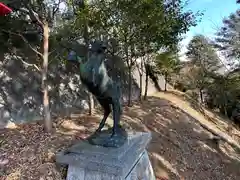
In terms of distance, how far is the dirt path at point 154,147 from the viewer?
3654mm

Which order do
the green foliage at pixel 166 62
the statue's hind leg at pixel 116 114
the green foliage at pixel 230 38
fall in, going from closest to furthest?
the statue's hind leg at pixel 116 114 < the green foliage at pixel 166 62 < the green foliage at pixel 230 38

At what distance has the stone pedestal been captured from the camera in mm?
2691

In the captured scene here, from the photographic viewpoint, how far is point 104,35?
655 cm

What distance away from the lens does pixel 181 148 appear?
6398 mm

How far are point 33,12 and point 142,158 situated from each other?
343cm

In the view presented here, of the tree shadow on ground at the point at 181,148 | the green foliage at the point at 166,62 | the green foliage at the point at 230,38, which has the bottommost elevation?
the tree shadow on ground at the point at 181,148

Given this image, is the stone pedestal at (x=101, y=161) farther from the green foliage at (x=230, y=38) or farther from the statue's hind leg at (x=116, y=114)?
the green foliage at (x=230, y=38)

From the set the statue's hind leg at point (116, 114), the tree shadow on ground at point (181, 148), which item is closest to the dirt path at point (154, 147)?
the tree shadow on ground at point (181, 148)

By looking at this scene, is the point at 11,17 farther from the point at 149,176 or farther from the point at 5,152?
the point at 149,176

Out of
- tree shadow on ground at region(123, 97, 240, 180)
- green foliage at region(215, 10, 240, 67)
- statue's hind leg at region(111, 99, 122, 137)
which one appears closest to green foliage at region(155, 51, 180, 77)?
green foliage at region(215, 10, 240, 67)

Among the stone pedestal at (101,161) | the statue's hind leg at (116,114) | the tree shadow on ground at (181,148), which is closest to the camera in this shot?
the stone pedestal at (101,161)

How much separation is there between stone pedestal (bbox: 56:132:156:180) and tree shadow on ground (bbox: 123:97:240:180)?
1969mm

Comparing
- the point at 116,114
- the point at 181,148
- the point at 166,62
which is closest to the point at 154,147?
the point at 181,148

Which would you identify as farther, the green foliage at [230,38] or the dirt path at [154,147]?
the green foliage at [230,38]
